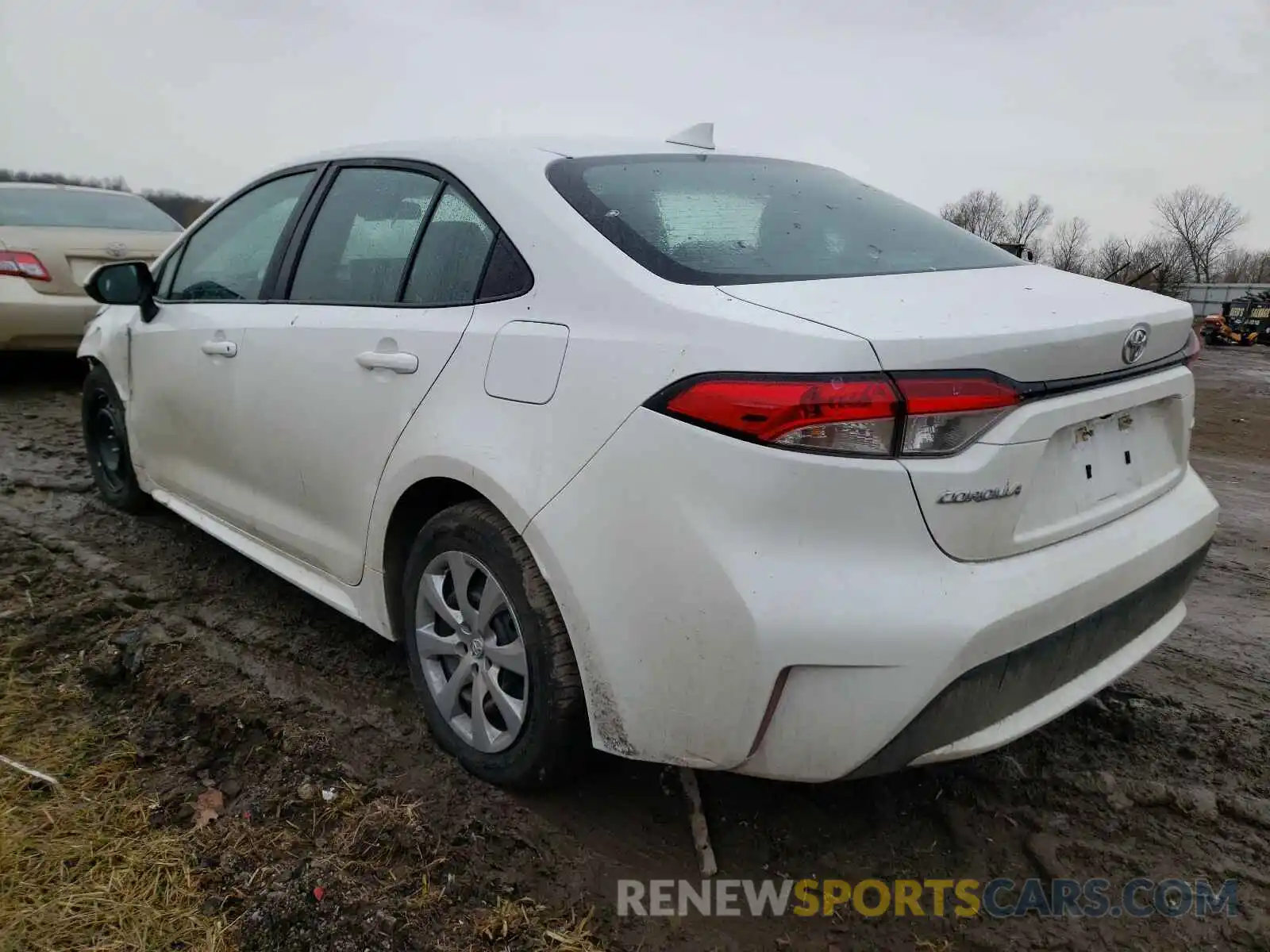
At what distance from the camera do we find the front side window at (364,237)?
249 centimetres

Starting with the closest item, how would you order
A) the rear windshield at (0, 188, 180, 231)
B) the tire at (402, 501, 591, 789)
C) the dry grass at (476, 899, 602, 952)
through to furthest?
1. the dry grass at (476, 899, 602, 952)
2. the tire at (402, 501, 591, 789)
3. the rear windshield at (0, 188, 180, 231)

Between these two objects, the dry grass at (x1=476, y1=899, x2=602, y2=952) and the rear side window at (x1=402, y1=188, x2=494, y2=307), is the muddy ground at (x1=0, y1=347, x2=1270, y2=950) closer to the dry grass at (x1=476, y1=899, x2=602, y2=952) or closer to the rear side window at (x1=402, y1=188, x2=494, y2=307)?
the dry grass at (x1=476, y1=899, x2=602, y2=952)

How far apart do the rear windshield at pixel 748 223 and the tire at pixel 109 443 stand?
2.72 m

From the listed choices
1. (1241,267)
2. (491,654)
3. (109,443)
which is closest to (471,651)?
(491,654)

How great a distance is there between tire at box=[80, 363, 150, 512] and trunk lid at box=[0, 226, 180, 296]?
7.18 ft

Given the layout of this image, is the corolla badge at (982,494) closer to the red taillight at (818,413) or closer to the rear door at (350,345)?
the red taillight at (818,413)

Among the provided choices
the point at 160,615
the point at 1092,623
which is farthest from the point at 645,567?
the point at 160,615

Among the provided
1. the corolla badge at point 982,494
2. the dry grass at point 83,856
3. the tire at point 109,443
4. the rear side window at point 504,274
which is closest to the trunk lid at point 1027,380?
the corolla badge at point 982,494

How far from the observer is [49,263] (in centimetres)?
608

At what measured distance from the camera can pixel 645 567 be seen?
1.73 meters

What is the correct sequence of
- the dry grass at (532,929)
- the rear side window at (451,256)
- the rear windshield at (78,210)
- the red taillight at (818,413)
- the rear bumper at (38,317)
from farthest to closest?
the rear windshield at (78,210) → the rear bumper at (38,317) → the rear side window at (451,256) → the dry grass at (532,929) → the red taillight at (818,413)

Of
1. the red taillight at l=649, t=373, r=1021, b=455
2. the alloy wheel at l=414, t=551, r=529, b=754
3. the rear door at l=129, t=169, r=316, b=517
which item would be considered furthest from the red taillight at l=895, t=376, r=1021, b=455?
the rear door at l=129, t=169, r=316, b=517

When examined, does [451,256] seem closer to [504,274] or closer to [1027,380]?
[504,274]

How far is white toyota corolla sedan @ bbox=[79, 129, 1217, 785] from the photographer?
162 cm
